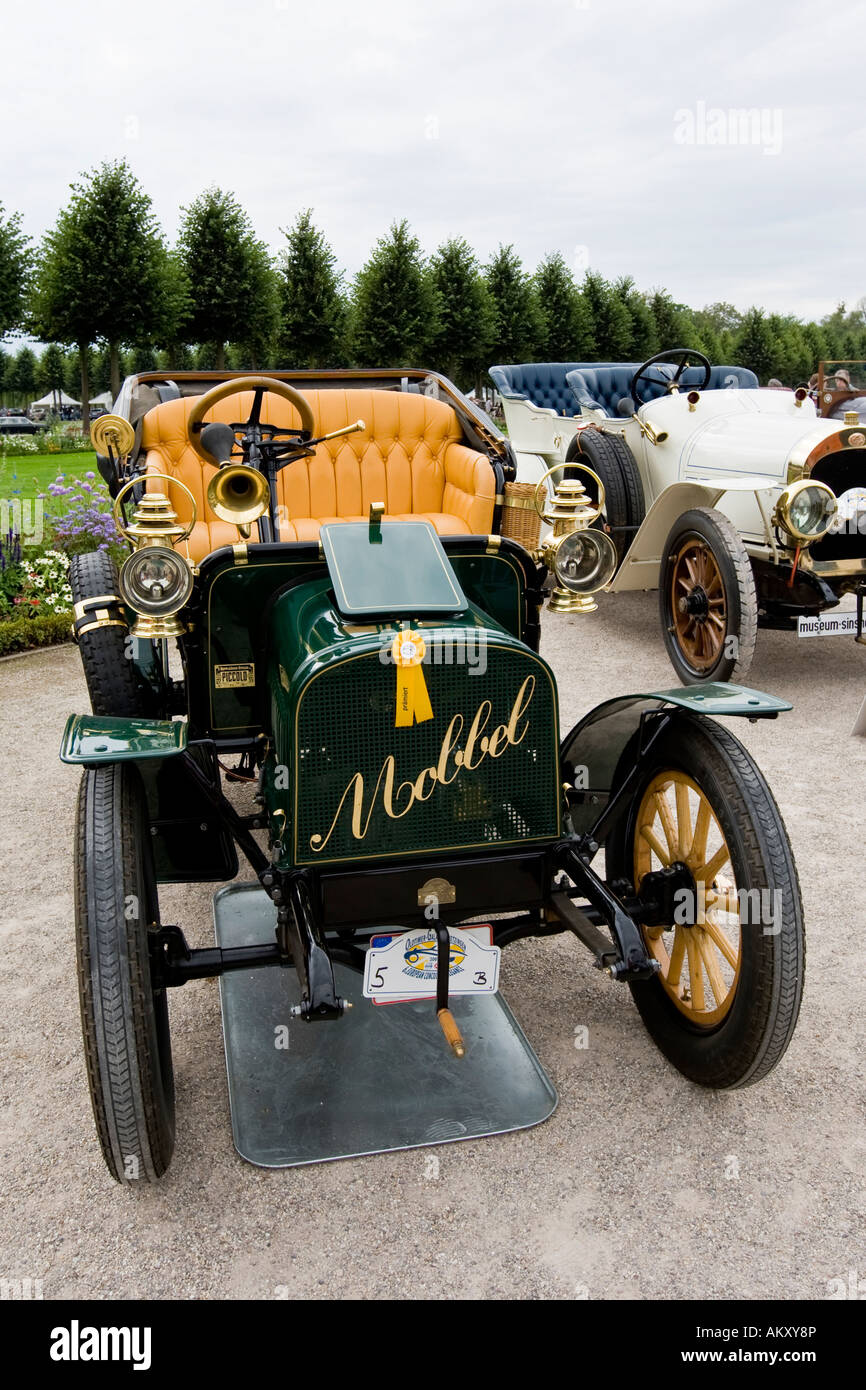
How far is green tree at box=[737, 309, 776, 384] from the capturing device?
117 ft

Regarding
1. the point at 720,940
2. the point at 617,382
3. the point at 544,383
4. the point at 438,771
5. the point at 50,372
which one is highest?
the point at 50,372

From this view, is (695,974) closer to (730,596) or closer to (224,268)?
(730,596)

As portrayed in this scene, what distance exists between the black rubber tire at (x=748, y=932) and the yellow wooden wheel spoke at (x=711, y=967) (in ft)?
0.18

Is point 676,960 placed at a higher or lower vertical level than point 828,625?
lower

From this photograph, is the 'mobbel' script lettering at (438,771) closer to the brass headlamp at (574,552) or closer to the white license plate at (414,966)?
the white license plate at (414,966)

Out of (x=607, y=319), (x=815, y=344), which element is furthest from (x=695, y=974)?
(x=815, y=344)

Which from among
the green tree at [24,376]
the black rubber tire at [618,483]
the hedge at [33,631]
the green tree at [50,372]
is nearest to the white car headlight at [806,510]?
the black rubber tire at [618,483]

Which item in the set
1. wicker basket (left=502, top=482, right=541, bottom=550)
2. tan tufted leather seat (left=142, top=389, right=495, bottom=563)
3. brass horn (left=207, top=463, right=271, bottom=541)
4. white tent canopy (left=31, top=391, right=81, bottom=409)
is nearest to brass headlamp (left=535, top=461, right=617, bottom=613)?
brass horn (left=207, top=463, right=271, bottom=541)

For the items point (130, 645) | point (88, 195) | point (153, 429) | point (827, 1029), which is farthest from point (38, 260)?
point (827, 1029)

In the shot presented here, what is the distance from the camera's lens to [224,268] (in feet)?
79.3

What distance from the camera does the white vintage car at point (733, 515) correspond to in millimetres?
5586

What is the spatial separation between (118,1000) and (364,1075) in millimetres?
813

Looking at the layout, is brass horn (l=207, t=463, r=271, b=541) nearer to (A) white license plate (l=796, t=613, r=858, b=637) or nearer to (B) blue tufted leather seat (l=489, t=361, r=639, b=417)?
(A) white license plate (l=796, t=613, r=858, b=637)
